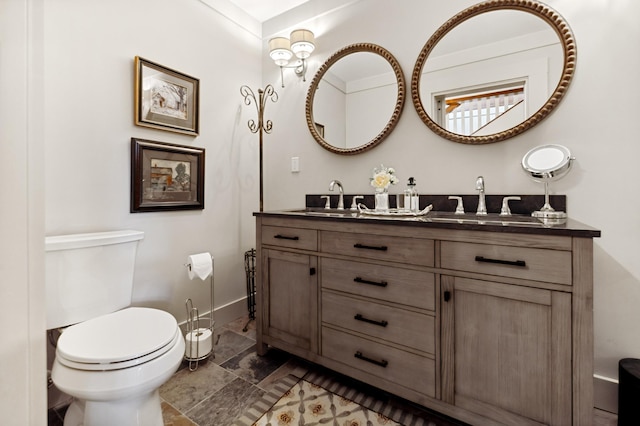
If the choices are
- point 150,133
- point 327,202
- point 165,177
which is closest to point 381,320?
point 327,202

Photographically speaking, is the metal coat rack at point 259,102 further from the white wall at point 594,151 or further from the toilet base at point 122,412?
the toilet base at point 122,412

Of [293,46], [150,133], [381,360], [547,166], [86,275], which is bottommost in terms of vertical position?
Result: [381,360]

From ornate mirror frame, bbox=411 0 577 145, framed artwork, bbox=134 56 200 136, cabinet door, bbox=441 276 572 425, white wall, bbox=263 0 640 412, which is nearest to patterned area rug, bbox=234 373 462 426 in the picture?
cabinet door, bbox=441 276 572 425

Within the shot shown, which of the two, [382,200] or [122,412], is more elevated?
[382,200]

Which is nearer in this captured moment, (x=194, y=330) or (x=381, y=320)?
(x=381, y=320)

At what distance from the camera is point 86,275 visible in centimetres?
130

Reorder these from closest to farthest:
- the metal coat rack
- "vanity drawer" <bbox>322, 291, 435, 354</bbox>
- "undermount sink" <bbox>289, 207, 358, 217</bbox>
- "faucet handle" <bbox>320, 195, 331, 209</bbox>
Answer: "vanity drawer" <bbox>322, 291, 435, 354</bbox> → "undermount sink" <bbox>289, 207, 358, 217</bbox> → "faucet handle" <bbox>320, 195, 331, 209</bbox> → the metal coat rack

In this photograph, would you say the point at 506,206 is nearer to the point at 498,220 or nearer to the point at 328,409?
the point at 498,220

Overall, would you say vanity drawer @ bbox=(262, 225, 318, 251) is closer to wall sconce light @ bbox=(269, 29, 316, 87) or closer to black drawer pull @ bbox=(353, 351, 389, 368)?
black drawer pull @ bbox=(353, 351, 389, 368)

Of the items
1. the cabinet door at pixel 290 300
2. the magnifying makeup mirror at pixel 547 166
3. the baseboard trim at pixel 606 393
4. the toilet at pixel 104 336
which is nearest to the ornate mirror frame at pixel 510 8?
the magnifying makeup mirror at pixel 547 166

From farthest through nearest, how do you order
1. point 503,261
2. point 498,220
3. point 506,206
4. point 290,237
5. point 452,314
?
point 290,237, point 506,206, point 498,220, point 452,314, point 503,261

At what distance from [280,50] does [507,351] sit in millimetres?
2239

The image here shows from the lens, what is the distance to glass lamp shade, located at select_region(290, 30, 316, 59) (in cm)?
204

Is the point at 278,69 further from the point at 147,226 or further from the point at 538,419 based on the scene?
the point at 538,419
